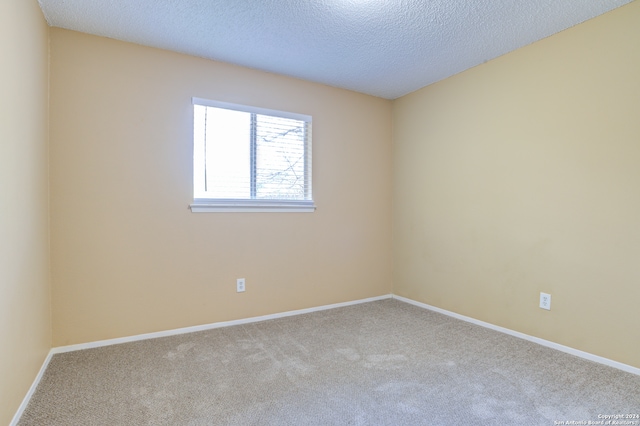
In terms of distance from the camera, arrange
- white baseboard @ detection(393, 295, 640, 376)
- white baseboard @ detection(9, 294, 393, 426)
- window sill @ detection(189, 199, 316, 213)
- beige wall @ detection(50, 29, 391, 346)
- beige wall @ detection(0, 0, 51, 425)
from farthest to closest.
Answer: window sill @ detection(189, 199, 316, 213) < beige wall @ detection(50, 29, 391, 346) < white baseboard @ detection(393, 295, 640, 376) < white baseboard @ detection(9, 294, 393, 426) < beige wall @ detection(0, 0, 51, 425)

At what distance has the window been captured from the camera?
9.45ft

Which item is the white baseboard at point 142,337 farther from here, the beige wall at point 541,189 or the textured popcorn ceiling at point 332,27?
the textured popcorn ceiling at point 332,27

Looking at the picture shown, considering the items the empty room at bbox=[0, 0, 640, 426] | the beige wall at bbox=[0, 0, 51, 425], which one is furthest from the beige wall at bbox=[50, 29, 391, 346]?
the beige wall at bbox=[0, 0, 51, 425]

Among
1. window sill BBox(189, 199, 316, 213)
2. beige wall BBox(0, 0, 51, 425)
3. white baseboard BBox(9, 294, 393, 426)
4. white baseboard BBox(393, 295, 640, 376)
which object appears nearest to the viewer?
beige wall BBox(0, 0, 51, 425)

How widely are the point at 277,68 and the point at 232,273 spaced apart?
1884mm

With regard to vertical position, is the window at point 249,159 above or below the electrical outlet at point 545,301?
above

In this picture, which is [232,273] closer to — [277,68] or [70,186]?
[70,186]

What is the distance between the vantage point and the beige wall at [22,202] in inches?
59.2

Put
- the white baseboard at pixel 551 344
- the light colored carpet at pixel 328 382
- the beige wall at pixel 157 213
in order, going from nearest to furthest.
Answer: the light colored carpet at pixel 328 382, the white baseboard at pixel 551 344, the beige wall at pixel 157 213

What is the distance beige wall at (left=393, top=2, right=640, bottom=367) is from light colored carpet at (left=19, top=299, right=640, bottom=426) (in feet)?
1.29

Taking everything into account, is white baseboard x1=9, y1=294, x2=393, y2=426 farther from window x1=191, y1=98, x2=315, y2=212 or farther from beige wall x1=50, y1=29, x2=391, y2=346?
window x1=191, y1=98, x2=315, y2=212

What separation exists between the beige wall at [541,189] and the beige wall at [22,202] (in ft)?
10.4

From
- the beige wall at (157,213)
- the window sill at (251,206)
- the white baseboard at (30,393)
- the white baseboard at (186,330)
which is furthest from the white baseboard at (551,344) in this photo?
the white baseboard at (30,393)

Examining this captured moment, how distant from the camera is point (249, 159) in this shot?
10.1 feet
